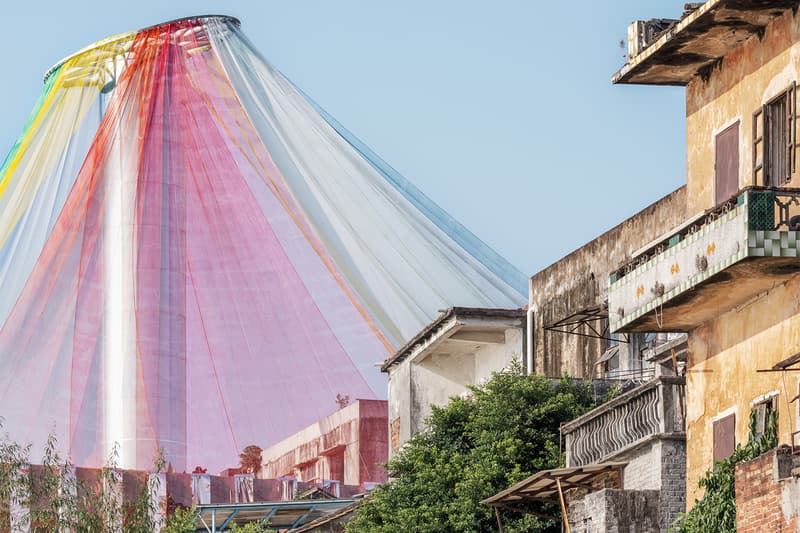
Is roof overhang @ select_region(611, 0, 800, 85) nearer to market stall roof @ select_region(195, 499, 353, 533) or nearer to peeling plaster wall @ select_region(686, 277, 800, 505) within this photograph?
peeling plaster wall @ select_region(686, 277, 800, 505)

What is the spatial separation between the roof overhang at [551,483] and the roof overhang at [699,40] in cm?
516

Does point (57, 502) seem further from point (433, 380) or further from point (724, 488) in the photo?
point (724, 488)

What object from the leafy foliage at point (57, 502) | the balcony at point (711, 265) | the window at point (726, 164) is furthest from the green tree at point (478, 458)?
the window at point (726, 164)

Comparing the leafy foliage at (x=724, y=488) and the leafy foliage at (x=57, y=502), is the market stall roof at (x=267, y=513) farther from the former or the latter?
the leafy foliage at (x=724, y=488)

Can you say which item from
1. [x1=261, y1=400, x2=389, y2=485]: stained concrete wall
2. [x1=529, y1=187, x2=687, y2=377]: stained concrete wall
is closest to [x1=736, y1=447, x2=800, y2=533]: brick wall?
[x1=529, y1=187, x2=687, y2=377]: stained concrete wall

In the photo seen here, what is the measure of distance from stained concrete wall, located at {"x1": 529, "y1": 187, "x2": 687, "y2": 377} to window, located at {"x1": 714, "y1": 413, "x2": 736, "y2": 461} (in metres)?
9.19

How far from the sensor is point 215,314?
196 feet

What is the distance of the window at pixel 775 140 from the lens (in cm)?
2452

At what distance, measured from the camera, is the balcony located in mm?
23250

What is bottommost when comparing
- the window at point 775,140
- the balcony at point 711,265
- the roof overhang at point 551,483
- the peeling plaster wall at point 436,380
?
the roof overhang at point 551,483

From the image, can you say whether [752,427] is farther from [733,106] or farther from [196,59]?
[196,59]

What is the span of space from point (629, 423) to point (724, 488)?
3.70 metres

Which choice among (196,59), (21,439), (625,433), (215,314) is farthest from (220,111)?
(625,433)

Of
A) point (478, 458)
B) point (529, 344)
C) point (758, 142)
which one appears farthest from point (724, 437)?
point (529, 344)
